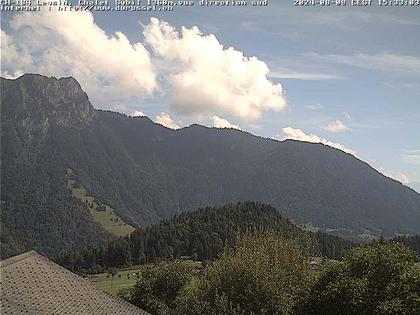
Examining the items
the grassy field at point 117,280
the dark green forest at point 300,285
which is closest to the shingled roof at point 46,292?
the dark green forest at point 300,285

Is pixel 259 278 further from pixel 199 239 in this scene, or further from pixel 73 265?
pixel 73 265

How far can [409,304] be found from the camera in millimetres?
26031

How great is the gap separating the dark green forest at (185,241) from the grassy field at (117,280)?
10.7m

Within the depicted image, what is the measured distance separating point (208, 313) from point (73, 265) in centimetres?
13879

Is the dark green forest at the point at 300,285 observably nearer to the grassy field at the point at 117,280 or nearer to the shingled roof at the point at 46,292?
the shingled roof at the point at 46,292

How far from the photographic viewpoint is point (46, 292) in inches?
755

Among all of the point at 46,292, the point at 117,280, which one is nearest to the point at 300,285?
the point at 46,292

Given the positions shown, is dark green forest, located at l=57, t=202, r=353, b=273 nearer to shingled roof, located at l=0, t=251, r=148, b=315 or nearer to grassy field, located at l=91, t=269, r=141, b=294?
grassy field, located at l=91, t=269, r=141, b=294

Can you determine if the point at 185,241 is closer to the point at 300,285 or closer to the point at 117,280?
the point at 117,280

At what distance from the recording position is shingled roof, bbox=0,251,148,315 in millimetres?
17531

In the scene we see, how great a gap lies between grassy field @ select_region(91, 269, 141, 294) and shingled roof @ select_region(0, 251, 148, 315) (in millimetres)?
90509

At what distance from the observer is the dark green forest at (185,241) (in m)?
151

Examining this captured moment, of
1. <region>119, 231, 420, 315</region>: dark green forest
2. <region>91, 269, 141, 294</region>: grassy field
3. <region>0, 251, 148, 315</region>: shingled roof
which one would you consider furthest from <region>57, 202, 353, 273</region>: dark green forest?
<region>0, 251, 148, 315</region>: shingled roof

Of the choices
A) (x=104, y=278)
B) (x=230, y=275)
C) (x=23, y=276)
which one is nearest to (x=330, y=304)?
(x=230, y=275)
